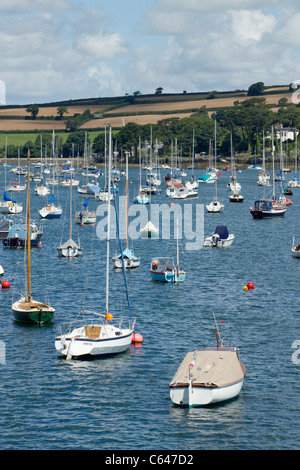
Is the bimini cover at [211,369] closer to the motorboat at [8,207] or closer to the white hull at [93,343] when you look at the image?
the white hull at [93,343]

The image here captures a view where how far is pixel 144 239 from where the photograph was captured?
120938 mm

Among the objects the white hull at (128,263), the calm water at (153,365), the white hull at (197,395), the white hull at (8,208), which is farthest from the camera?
the white hull at (8,208)

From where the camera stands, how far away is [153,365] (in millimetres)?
54125

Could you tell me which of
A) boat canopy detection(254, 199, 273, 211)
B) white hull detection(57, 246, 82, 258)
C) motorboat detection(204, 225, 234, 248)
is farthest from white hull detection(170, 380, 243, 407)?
boat canopy detection(254, 199, 273, 211)

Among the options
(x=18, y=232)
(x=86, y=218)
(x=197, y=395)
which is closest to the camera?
(x=197, y=395)

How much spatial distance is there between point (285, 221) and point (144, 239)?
34.7 m

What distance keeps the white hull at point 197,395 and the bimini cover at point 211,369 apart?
29 centimetres

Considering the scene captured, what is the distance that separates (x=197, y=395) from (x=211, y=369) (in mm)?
2464

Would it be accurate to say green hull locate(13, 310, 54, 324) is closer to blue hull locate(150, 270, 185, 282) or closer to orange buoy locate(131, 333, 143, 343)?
orange buoy locate(131, 333, 143, 343)

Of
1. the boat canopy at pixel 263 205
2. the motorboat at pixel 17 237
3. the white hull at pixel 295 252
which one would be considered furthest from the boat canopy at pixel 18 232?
the boat canopy at pixel 263 205

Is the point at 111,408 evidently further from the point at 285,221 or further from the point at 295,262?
the point at 285,221

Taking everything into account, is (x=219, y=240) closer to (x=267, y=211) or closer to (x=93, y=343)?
(x=267, y=211)

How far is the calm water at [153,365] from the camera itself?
42.9m

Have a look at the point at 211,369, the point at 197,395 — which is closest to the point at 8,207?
the point at 211,369
